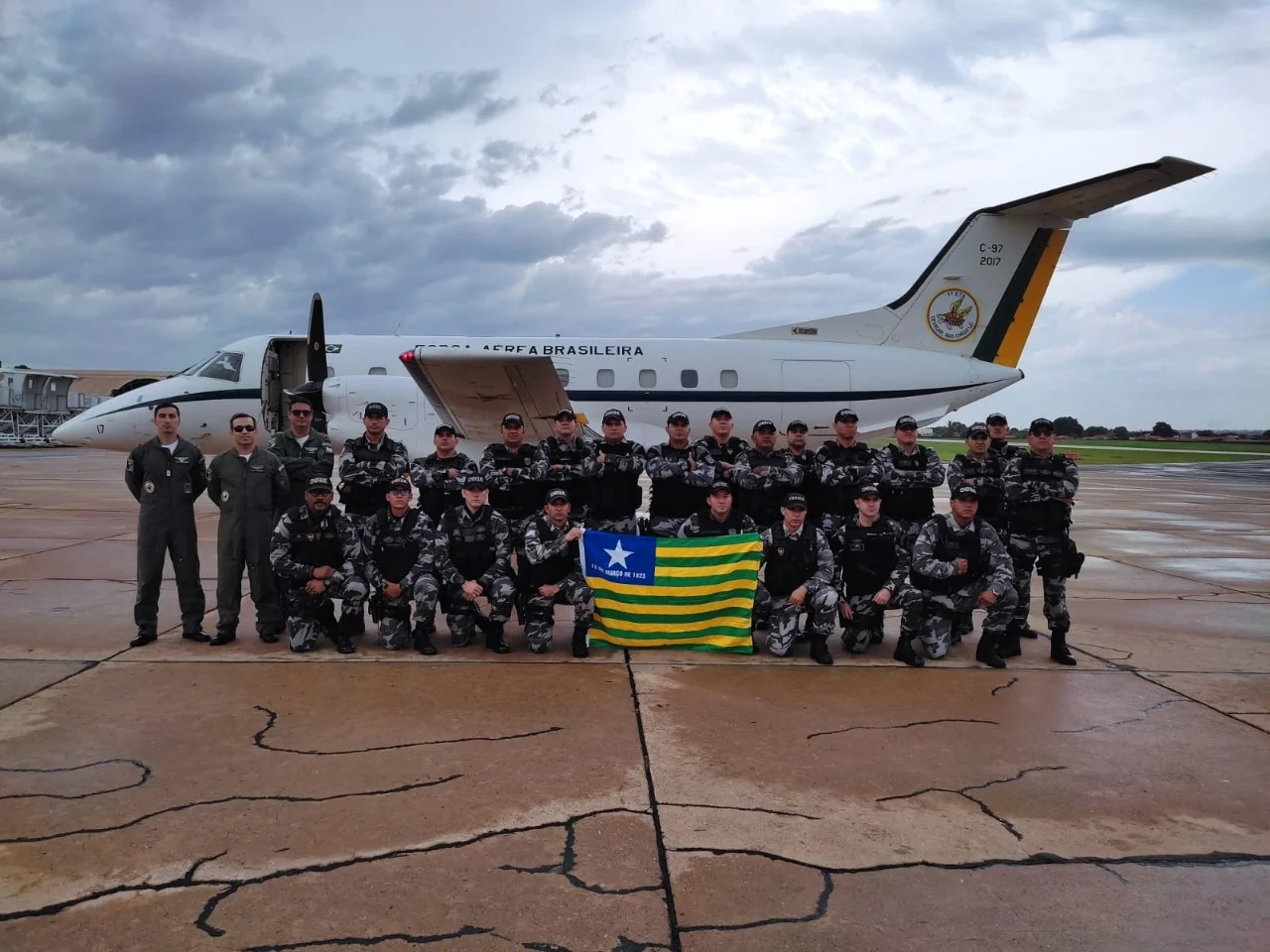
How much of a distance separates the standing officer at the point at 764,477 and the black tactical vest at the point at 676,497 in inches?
15.9

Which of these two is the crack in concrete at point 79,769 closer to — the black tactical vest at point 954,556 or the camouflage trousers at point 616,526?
the camouflage trousers at point 616,526

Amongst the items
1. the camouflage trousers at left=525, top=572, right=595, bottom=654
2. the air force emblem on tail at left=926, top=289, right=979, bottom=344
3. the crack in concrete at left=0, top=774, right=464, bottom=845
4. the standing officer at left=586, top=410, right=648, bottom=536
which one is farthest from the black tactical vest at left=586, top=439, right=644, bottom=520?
the air force emblem on tail at left=926, top=289, right=979, bottom=344

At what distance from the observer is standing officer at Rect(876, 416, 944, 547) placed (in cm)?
768

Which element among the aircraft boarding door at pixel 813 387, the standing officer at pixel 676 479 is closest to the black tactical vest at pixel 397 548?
the standing officer at pixel 676 479

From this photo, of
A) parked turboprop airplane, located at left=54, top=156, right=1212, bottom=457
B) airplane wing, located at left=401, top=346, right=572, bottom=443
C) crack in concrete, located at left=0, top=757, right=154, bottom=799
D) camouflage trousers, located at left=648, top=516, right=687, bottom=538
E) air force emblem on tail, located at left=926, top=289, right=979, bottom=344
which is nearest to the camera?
crack in concrete, located at left=0, top=757, right=154, bottom=799

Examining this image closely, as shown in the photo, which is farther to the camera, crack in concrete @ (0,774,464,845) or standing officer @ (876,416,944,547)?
standing officer @ (876,416,944,547)

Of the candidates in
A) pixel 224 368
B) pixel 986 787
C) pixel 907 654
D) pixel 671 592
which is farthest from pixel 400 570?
pixel 224 368

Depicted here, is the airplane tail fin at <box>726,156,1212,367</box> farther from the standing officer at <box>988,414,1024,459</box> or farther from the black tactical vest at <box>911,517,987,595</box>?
the black tactical vest at <box>911,517,987,595</box>

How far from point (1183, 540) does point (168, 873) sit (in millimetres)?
15558

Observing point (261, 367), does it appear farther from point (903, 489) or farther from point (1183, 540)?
point (1183, 540)

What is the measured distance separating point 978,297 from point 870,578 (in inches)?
494

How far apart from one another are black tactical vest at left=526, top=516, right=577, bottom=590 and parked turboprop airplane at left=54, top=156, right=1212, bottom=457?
7385 mm

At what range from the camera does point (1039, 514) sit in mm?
7023

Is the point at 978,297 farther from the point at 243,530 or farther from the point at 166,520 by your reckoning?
the point at 166,520
